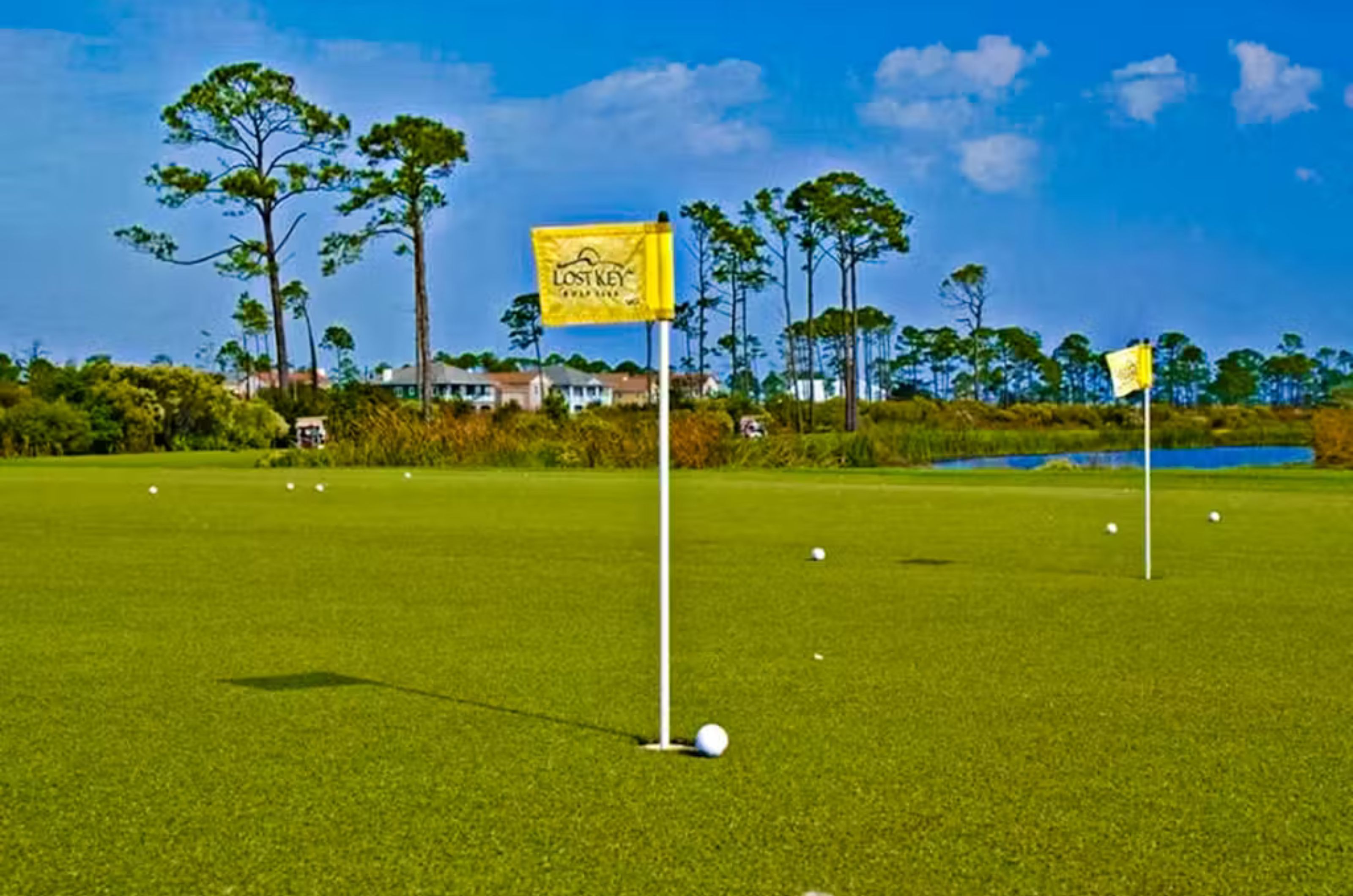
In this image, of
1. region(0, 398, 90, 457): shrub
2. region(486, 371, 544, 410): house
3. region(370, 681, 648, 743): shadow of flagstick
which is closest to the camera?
region(370, 681, 648, 743): shadow of flagstick

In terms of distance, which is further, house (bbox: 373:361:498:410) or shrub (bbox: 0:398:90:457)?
house (bbox: 373:361:498:410)

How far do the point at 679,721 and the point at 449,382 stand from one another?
140838 millimetres

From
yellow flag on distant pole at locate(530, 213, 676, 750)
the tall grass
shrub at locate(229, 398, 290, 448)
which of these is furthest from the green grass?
shrub at locate(229, 398, 290, 448)

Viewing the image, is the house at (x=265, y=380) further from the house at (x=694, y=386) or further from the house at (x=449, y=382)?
the house at (x=694, y=386)

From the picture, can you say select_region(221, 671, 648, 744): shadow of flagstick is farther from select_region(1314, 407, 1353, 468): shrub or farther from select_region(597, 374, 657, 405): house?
select_region(597, 374, 657, 405): house

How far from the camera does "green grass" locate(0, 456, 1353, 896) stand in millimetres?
4984

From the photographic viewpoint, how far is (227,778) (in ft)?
19.9

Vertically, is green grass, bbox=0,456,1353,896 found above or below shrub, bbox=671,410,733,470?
below

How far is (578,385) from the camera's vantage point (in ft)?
538

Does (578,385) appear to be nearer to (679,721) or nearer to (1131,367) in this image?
(1131,367)

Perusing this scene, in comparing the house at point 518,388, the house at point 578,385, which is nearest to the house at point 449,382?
the house at point 518,388

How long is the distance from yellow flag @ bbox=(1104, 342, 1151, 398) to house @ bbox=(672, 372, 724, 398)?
6059 centimetres

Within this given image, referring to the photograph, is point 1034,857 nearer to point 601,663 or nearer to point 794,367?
point 601,663

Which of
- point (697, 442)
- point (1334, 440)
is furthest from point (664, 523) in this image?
point (1334, 440)
